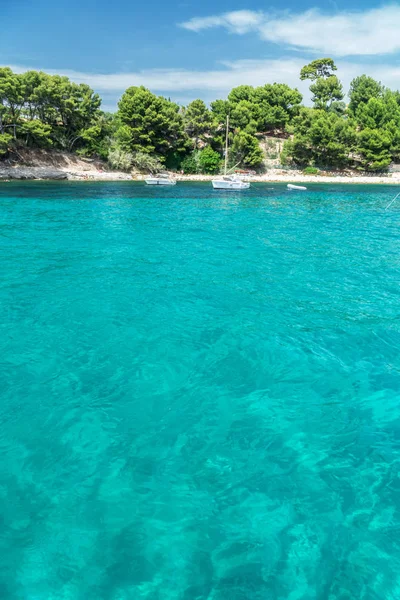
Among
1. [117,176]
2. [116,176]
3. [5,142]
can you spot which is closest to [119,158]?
[117,176]

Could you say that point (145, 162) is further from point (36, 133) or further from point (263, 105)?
point (263, 105)

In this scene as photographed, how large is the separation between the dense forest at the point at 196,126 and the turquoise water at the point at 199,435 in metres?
60.6

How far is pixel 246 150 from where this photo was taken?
8031 cm

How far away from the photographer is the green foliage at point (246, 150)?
257 ft

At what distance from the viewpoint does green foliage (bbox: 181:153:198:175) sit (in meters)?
81.3

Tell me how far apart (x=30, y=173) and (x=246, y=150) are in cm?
3854

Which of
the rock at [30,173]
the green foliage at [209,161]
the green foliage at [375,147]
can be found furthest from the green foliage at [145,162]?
the green foliage at [375,147]

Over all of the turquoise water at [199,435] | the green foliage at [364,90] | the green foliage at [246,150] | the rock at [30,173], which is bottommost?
the turquoise water at [199,435]

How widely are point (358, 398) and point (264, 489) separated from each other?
10.5ft

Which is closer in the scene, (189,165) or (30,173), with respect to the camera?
(30,173)

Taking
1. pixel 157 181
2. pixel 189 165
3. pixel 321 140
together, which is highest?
pixel 321 140

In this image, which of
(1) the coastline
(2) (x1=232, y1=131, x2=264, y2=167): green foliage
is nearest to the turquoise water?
(1) the coastline

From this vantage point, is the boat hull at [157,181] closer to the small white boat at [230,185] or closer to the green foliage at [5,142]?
the small white boat at [230,185]

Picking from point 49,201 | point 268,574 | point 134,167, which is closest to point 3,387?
point 268,574
